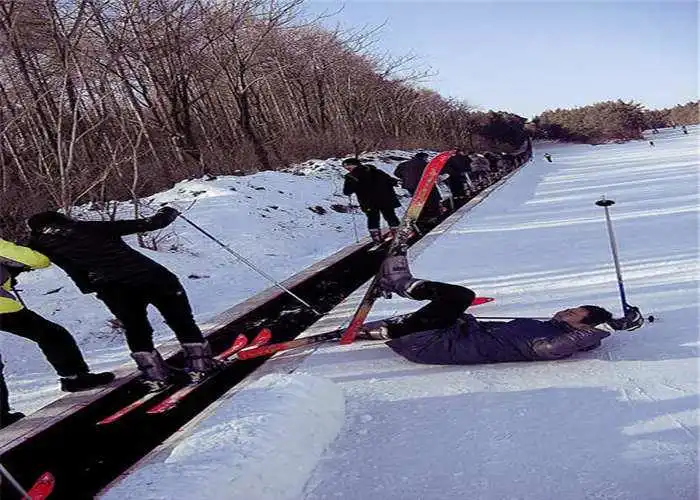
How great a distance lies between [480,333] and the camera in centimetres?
377

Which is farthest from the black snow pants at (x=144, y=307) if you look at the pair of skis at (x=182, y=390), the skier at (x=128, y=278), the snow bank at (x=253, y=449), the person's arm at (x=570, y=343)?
the person's arm at (x=570, y=343)

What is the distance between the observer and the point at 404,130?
122 feet

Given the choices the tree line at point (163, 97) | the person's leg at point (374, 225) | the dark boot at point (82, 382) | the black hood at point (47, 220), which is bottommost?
the dark boot at point (82, 382)

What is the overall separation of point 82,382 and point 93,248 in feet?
3.89

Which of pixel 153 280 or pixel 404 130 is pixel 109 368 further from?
pixel 404 130

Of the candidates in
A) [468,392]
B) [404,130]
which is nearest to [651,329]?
[468,392]

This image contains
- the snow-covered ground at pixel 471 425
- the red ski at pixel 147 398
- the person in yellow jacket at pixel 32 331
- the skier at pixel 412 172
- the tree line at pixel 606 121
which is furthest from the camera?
the tree line at pixel 606 121

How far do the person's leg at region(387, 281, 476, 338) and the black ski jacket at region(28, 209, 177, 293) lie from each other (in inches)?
76.9

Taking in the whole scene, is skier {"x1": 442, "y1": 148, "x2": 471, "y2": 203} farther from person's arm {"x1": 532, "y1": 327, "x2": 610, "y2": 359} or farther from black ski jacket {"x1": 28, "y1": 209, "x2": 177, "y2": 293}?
person's arm {"x1": 532, "y1": 327, "x2": 610, "y2": 359}

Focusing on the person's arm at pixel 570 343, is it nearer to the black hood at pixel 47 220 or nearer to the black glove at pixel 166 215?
the black glove at pixel 166 215

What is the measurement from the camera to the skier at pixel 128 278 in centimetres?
428

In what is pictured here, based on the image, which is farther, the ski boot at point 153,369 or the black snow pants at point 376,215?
the black snow pants at point 376,215

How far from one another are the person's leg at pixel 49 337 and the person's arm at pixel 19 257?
1.70 ft

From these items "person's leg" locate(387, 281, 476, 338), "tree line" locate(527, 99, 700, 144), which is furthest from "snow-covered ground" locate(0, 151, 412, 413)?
"tree line" locate(527, 99, 700, 144)
